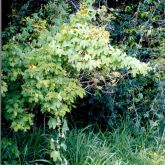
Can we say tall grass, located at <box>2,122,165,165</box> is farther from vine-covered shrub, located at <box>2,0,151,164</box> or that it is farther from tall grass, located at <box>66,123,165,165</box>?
vine-covered shrub, located at <box>2,0,151,164</box>

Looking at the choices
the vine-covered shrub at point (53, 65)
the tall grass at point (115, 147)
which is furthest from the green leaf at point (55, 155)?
the tall grass at point (115, 147)

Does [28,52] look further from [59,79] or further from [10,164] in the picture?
[10,164]

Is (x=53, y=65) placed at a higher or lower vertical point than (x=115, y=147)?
higher

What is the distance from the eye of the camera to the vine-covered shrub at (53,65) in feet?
11.4

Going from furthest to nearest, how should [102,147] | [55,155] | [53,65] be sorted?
1. [102,147]
2. [55,155]
3. [53,65]

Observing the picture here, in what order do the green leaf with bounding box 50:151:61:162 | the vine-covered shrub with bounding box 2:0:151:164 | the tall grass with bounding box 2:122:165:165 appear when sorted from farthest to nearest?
1. the tall grass with bounding box 2:122:165:165
2. the green leaf with bounding box 50:151:61:162
3. the vine-covered shrub with bounding box 2:0:151:164

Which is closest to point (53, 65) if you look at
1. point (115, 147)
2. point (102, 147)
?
point (102, 147)

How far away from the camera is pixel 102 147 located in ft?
15.1

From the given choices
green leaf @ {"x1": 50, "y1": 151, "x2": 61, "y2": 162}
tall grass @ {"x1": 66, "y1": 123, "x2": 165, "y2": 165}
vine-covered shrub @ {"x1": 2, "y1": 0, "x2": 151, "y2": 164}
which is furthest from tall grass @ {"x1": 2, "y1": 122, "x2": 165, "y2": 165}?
vine-covered shrub @ {"x1": 2, "y1": 0, "x2": 151, "y2": 164}

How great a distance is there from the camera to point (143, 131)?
5160mm

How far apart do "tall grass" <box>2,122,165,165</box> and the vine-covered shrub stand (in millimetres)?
689

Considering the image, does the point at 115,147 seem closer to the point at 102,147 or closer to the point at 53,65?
the point at 102,147

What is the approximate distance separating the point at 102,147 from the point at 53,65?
1.46 m

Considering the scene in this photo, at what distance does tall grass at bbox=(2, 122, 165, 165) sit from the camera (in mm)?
4324
